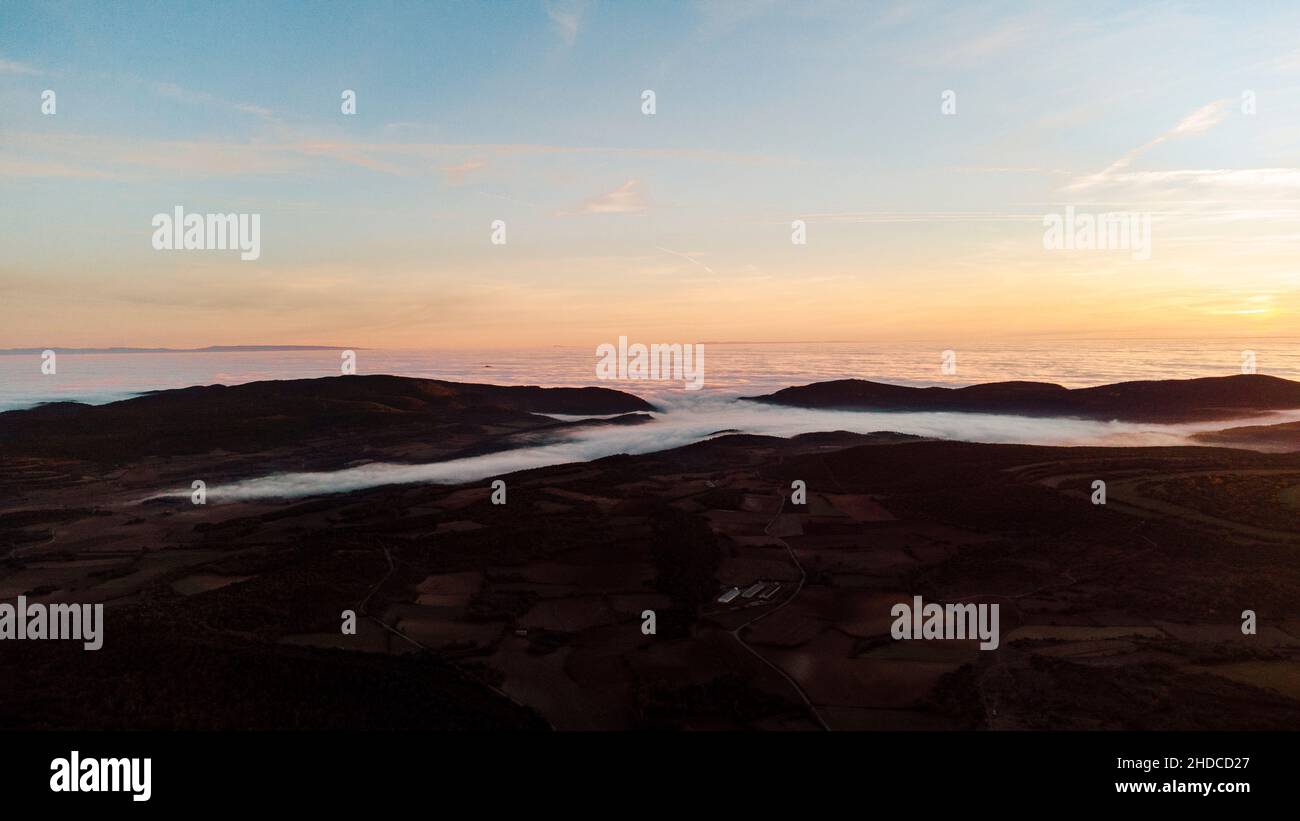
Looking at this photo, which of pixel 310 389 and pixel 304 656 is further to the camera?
pixel 310 389

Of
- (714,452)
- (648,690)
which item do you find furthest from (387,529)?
(714,452)

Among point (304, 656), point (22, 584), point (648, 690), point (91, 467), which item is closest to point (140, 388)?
point (91, 467)

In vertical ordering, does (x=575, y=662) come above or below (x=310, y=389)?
below

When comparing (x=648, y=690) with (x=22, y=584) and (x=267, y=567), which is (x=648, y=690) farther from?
(x=22, y=584)

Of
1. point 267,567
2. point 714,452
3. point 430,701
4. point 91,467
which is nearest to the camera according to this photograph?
point 430,701
